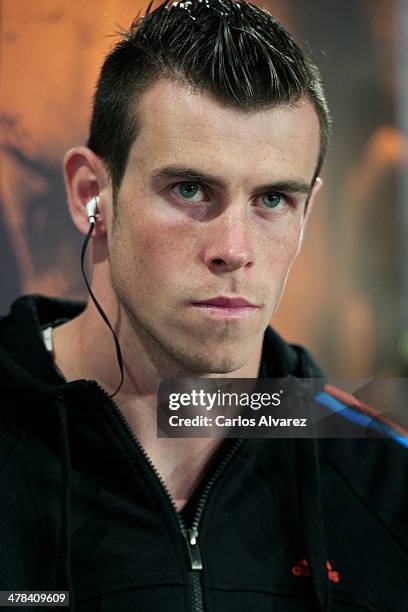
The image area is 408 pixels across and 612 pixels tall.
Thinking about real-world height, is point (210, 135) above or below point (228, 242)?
above

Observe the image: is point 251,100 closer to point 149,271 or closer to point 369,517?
point 149,271

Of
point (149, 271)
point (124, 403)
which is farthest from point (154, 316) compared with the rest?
point (124, 403)

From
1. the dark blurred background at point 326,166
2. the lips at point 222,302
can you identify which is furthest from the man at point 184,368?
the dark blurred background at point 326,166

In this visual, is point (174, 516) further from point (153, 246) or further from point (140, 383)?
point (153, 246)

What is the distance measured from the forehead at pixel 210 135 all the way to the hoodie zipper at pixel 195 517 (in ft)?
1.18

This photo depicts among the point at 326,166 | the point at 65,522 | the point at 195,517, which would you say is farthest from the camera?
the point at 326,166

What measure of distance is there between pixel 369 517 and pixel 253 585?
0.74 feet

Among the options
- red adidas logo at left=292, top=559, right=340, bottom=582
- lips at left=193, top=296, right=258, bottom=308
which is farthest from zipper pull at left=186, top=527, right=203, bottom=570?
lips at left=193, top=296, right=258, bottom=308

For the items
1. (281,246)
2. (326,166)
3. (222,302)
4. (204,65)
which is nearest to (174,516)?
(222,302)

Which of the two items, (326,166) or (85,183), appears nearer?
(85,183)

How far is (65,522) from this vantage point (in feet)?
3.58

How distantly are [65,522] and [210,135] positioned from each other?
58cm

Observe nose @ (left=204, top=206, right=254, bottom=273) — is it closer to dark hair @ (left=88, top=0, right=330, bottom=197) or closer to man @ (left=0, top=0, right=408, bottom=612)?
man @ (left=0, top=0, right=408, bottom=612)

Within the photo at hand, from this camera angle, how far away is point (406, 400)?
1.35 metres
